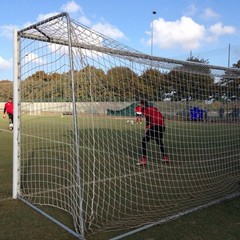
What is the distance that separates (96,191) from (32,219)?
5.40 feet

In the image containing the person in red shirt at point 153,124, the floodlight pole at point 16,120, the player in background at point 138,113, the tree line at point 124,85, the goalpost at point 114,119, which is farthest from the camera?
the person in red shirt at point 153,124

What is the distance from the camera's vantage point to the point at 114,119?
766 cm

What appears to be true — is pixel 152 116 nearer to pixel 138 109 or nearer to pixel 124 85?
pixel 138 109

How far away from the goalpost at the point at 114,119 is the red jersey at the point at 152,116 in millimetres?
199

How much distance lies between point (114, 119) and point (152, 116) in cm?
87

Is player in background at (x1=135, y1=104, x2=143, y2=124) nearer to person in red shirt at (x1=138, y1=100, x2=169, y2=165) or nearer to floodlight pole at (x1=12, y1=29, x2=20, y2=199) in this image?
person in red shirt at (x1=138, y1=100, x2=169, y2=165)

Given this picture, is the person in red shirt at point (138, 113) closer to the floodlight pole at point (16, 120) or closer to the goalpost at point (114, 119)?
the goalpost at point (114, 119)

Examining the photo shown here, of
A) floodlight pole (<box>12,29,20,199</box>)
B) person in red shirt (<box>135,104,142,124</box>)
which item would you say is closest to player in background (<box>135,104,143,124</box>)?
person in red shirt (<box>135,104,142,124</box>)

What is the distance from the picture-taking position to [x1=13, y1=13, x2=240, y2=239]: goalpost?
5.11m

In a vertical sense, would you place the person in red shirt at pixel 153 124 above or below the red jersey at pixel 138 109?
below

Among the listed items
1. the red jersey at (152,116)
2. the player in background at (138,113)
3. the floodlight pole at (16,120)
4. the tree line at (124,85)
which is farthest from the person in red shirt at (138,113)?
the floodlight pole at (16,120)

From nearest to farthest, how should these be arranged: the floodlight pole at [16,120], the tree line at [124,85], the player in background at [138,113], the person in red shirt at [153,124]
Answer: the tree line at [124,85] → the floodlight pole at [16,120] → the player in background at [138,113] → the person in red shirt at [153,124]

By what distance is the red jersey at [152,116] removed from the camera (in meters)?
7.76

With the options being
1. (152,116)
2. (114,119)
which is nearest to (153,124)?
(152,116)
